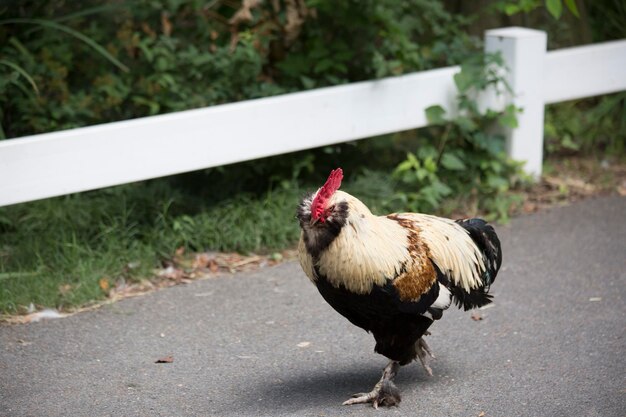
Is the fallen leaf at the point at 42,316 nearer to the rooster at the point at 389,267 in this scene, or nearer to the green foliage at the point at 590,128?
the rooster at the point at 389,267

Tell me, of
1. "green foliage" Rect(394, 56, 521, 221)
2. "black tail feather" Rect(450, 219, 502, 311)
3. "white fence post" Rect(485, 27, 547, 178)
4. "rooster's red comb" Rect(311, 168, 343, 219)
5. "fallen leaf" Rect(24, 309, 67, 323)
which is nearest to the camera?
"rooster's red comb" Rect(311, 168, 343, 219)

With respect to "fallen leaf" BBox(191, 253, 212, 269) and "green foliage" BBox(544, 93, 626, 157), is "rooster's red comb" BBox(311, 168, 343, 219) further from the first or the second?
"green foliage" BBox(544, 93, 626, 157)

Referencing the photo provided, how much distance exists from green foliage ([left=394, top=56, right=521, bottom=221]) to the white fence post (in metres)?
0.10

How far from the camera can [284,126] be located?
685 cm

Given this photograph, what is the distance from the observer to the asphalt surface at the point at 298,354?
4789mm

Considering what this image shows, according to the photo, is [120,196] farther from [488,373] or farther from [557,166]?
[557,166]

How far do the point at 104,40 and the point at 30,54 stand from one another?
0.75 metres

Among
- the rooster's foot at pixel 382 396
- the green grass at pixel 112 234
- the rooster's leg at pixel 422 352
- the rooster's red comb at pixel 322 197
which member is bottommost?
the rooster's foot at pixel 382 396

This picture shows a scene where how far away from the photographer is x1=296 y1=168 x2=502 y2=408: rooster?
4.41 meters

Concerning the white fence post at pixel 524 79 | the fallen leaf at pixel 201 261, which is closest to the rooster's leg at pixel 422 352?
the fallen leaf at pixel 201 261

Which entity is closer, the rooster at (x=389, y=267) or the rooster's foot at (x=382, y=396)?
the rooster at (x=389, y=267)

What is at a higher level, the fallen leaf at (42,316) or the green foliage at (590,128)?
the green foliage at (590,128)

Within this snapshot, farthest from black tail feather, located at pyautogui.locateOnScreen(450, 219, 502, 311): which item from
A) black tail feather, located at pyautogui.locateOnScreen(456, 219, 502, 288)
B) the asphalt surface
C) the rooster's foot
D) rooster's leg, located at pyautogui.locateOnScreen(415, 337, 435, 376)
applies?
the rooster's foot

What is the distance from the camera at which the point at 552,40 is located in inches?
383
